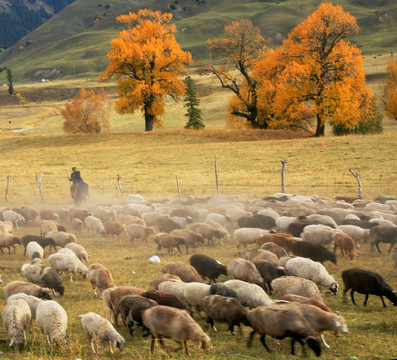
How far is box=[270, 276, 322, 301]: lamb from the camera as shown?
9367mm

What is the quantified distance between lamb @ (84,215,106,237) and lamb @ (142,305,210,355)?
9694 millimetres

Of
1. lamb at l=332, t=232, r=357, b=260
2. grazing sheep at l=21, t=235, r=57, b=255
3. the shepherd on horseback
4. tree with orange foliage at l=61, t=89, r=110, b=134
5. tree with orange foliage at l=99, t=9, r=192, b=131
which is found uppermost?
tree with orange foliage at l=99, t=9, r=192, b=131

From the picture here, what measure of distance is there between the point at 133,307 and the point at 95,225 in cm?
940

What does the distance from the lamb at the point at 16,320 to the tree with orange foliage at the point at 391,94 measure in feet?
204

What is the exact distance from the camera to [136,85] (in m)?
45.5

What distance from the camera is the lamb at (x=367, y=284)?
9.59 metres

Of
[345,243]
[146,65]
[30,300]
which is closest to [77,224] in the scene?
[30,300]

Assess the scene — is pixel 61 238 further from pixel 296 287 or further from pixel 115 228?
pixel 296 287

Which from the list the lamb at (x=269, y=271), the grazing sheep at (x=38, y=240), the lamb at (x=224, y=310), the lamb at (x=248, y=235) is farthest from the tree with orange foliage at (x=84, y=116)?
the lamb at (x=224, y=310)

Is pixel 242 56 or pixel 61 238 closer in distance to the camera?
pixel 61 238

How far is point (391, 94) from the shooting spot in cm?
6253

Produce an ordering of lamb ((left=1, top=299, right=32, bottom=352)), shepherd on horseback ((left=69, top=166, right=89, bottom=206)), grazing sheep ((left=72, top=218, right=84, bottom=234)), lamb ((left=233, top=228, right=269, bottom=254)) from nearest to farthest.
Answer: lamb ((left=1, top=299, right=32, bottom=352))
lamb ((left=233, top=228, right=269, bottom=254))
grazing sheep ((left=72, top=218, right=84, bottom=234))
shepherd on horseback ((left=69, top=166, right=89, bottom=206))

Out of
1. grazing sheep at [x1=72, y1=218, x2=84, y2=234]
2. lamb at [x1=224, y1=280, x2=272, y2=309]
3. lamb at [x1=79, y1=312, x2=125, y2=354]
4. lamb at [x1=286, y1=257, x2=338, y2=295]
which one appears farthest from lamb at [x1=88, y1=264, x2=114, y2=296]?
grazing sheep at [x1=72, y1=218, x2=84, y2=234]

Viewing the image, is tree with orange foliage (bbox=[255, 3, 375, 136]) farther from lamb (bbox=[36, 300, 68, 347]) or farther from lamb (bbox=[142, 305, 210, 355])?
lamb (bbox=[36, 300, 68, 347])
